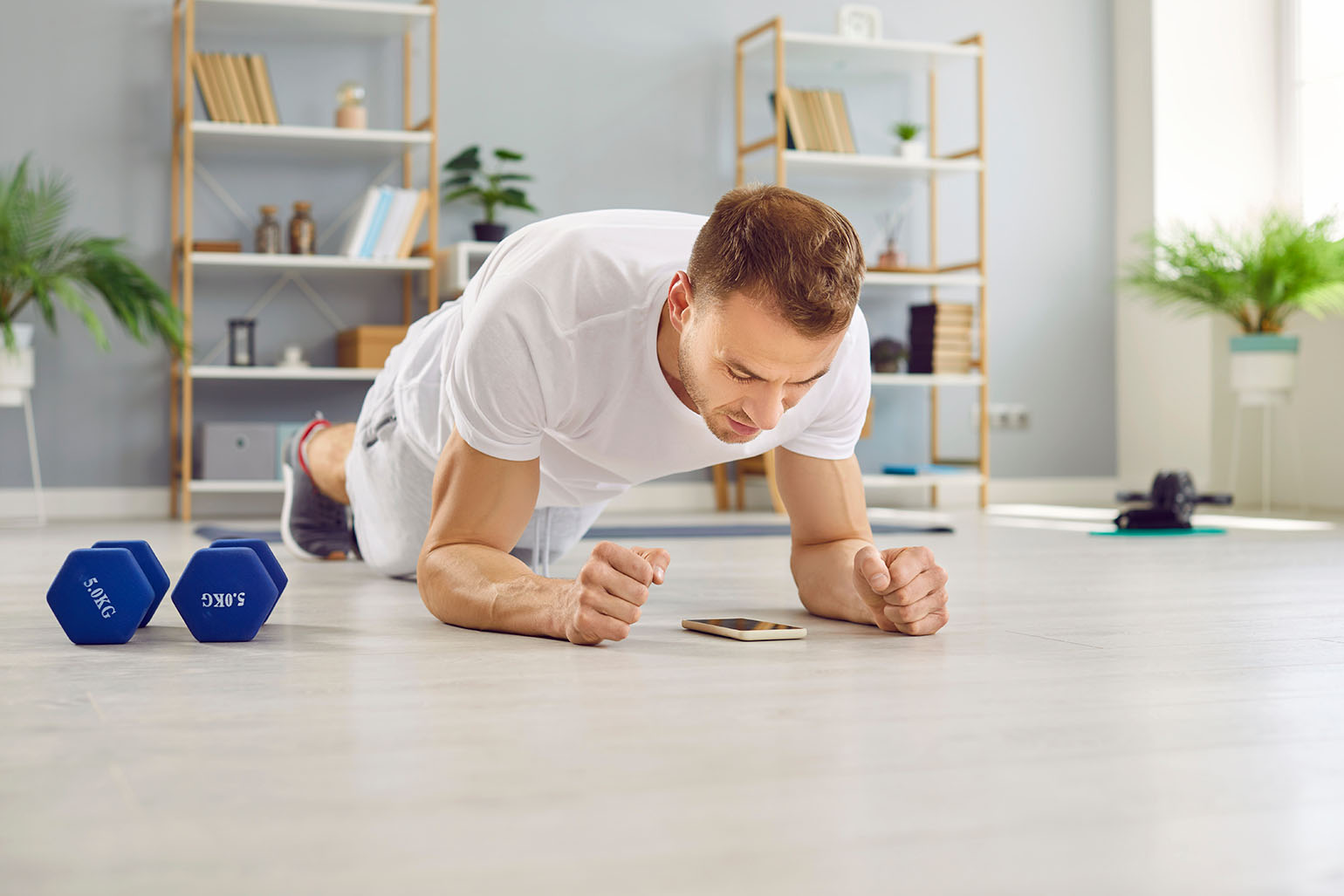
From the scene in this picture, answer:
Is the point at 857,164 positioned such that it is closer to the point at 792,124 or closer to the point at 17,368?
the point at 792,124

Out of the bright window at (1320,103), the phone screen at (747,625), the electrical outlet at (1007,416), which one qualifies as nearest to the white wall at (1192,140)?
the bright window at (1320,103)

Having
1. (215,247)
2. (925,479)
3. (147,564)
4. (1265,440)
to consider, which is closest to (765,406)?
(147,564)

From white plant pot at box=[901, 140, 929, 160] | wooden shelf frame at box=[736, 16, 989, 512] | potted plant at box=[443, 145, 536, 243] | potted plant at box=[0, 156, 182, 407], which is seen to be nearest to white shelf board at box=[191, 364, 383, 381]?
potted plant at box=[0, 156, 182, 407]

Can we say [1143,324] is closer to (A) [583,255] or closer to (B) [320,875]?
(A) [583,255]

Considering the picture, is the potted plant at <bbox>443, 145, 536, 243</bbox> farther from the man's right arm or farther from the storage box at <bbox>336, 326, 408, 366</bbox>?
the man's right arm

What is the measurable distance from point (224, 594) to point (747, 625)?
0.56m

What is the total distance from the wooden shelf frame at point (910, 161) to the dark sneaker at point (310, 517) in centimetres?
223

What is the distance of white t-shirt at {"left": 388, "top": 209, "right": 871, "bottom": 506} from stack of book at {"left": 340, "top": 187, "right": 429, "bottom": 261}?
279cm

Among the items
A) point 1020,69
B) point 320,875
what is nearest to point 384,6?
point 1020,69

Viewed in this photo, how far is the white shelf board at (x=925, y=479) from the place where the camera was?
4738 mm

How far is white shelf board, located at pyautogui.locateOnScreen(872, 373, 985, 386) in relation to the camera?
4.72 meters

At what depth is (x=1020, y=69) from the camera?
5.39m

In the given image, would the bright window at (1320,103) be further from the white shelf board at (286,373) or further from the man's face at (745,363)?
the man's face at (745,363)

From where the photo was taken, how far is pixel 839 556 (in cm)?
166
